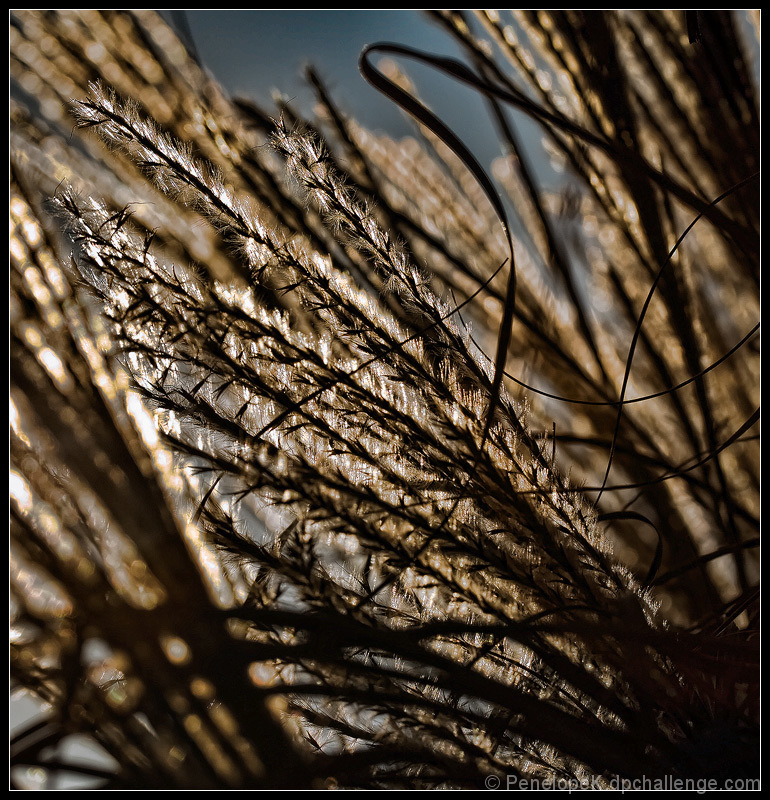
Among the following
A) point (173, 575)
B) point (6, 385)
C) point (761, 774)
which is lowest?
point (761, 774)

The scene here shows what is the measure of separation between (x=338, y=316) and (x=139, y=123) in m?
0.14

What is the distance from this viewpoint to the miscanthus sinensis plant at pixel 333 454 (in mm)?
282

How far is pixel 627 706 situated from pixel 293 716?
8.0 inches

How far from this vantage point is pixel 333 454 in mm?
283

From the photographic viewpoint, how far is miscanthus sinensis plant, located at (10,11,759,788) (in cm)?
28

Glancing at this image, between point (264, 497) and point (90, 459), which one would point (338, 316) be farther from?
point (90, 459)

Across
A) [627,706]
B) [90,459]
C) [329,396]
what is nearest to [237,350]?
[329,396]

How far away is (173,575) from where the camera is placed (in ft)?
1.19

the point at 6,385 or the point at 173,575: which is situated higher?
the point at 6,385

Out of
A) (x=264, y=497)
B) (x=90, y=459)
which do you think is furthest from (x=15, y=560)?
(x=264, y=497)

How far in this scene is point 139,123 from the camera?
0.27 metres

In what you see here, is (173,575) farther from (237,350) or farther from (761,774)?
(761,774)

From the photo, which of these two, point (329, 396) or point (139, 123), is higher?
point (139, 123)

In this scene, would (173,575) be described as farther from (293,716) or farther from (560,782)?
(560,782)
